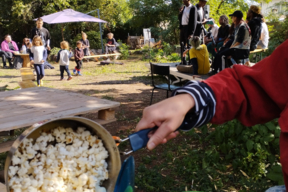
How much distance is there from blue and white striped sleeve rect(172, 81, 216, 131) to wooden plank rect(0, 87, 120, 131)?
218cm

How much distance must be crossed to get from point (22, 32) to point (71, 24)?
430 centimetres

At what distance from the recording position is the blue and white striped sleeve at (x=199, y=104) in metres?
0.91

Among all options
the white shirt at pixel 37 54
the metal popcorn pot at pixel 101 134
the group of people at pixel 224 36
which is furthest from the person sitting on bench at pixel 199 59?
the metal popcorn pot at pixel 101 134

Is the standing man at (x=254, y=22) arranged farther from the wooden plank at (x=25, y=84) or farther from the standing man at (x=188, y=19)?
the wooden plank at (x=25, y=84)

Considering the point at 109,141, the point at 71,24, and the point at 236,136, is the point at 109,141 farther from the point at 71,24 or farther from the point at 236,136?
the point at 71,24

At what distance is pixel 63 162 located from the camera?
3.86ft

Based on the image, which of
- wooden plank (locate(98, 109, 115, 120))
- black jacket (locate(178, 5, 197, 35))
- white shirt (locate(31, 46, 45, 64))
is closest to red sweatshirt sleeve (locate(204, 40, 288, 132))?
wooden plank (locate(98, 109, 115, 120))

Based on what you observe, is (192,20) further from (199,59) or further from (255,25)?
(255,25)

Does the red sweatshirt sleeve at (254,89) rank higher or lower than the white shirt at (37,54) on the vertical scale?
lower

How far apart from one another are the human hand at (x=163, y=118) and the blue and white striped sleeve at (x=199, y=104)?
5 cm

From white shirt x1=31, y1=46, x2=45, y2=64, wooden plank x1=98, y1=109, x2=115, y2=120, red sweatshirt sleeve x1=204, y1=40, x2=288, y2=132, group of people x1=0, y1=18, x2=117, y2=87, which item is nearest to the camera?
red sweatshirt sleeve x1=204, y1=40, x2=288, y2=132

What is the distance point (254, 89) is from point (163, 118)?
355 millimetres

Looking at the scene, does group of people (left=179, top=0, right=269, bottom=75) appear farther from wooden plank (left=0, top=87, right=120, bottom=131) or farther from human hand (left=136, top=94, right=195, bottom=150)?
human hand (left=136, top=94, right=195, bottom=150)

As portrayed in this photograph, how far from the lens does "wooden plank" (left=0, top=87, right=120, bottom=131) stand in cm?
288
